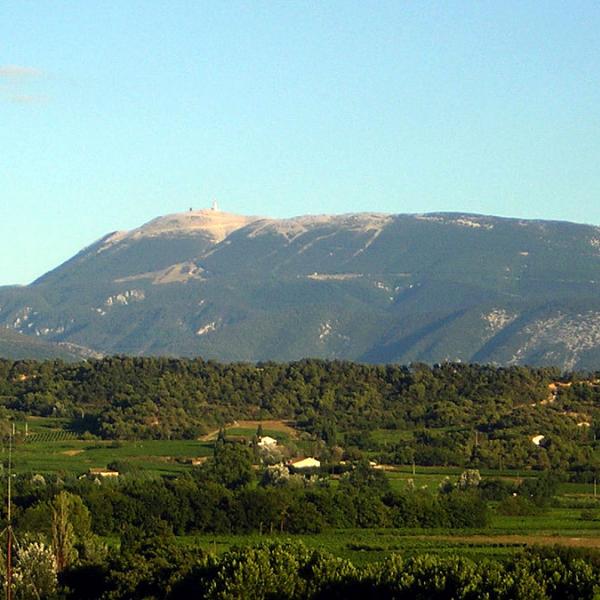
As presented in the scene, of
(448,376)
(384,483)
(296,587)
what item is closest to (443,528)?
(384,483)

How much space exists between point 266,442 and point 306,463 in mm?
7041

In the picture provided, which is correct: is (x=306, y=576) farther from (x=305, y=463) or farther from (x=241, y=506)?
(x=305, y=463)

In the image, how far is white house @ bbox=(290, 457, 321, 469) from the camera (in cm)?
11288

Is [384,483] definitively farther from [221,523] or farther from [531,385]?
[531,385]

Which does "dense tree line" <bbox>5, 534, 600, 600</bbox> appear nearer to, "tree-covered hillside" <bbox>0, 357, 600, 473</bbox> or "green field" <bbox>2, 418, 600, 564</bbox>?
"green field" <bbox>2, 418, 600, 564</bbox>

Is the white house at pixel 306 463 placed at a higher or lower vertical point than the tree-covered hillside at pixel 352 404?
lower

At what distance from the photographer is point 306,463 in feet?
378

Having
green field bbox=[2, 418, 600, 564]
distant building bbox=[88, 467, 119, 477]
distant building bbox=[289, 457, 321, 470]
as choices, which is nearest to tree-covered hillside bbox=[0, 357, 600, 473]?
distant building bbox=[289, 457, 321, 470]

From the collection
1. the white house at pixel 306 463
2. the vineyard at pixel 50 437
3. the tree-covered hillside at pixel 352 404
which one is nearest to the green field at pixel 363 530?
the vineyard at pixel 50 437

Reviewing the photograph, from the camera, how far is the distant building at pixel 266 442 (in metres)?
120

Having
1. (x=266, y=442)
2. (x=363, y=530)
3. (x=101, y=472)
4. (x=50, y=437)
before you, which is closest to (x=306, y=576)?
(x=363, y=530)

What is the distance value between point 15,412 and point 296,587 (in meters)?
86.2

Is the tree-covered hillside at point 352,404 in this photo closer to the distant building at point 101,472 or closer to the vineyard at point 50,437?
the vineyard at point 50,437

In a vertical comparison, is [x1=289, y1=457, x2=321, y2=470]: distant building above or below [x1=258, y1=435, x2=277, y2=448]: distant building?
below
